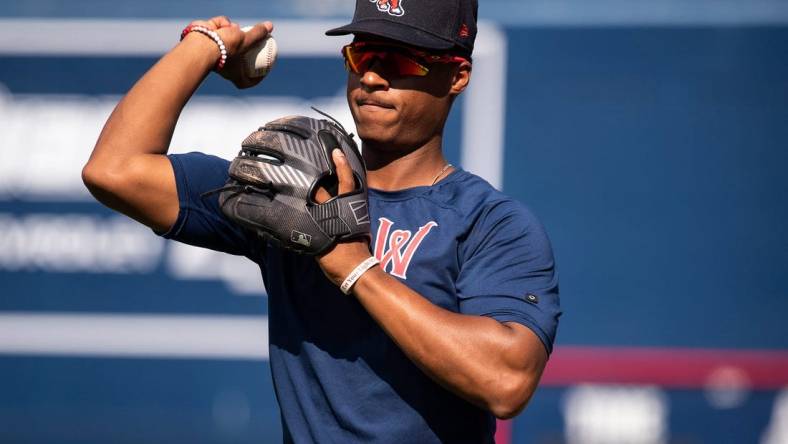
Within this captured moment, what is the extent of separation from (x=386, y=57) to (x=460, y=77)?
0.70 ft

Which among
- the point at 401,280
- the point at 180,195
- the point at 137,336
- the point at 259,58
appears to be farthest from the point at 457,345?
the point at 137,336

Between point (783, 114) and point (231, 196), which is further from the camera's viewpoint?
point (783, 114)

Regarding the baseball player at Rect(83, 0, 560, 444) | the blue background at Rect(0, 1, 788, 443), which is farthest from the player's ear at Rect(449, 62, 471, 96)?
the blue background at Rect(0, 1, 788, 443)

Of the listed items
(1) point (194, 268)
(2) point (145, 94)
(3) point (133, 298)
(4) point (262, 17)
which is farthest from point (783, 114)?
(2) point (145, 94)

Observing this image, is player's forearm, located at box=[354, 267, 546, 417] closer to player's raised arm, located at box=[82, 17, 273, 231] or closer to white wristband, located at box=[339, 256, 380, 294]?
white wristband, located at box=[339, 256, 380, 294]

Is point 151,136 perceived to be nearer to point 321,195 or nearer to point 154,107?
point 154,107

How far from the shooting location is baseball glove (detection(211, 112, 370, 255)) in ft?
5.93

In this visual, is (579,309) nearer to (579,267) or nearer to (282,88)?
(579,267)

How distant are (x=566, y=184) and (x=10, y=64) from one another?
7.11ft

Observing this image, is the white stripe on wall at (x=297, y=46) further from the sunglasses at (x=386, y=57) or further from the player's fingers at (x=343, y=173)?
the player's fingers at (x=343, y=173)

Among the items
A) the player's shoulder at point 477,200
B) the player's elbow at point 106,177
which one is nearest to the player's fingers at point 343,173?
the player's shoulder at point 477,200

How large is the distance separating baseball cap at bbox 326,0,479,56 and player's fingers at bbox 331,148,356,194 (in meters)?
0.28

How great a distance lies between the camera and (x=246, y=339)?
4012 mm

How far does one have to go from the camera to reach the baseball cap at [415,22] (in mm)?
2045
